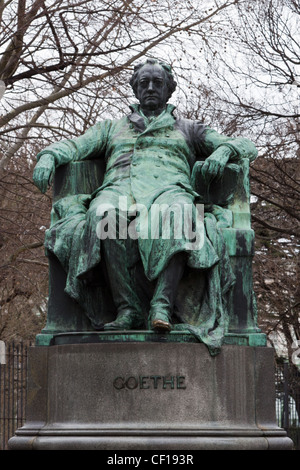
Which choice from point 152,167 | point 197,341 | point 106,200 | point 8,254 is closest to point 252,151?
point 152,167

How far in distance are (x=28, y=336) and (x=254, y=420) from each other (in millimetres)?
18008

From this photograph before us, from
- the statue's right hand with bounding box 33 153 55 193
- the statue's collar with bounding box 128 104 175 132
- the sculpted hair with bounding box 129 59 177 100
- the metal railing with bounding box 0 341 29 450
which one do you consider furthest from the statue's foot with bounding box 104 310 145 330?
the metal railing with bounding box 0 341 29 450

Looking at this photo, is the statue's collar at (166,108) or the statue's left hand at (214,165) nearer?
the statue's left hand at (214,165)

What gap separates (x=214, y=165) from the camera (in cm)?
664

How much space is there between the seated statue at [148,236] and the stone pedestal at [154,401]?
0.19 metres

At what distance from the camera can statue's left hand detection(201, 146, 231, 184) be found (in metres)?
6.64

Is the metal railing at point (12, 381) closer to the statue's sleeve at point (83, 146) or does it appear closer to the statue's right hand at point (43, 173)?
the statue's sleeve at point (83, 146)

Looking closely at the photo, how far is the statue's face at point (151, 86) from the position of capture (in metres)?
7.12

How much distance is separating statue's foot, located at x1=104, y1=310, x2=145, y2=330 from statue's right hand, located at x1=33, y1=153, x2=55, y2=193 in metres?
1.02

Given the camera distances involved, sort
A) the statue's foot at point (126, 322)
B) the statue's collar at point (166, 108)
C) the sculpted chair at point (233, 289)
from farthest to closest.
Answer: the statue's collar at point (166, 108) < the sculpted chair at point (233, 289) < the statue's foot at point (126, 322)

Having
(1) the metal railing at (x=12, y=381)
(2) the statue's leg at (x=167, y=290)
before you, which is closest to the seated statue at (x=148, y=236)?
(2) the statue's leg at (x=167, y=290)

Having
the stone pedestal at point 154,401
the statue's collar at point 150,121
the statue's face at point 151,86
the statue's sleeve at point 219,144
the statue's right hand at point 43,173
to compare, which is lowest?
the stone pedestal at point 154,401

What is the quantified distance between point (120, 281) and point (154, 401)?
815 millimetres

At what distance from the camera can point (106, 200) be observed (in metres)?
6.47
